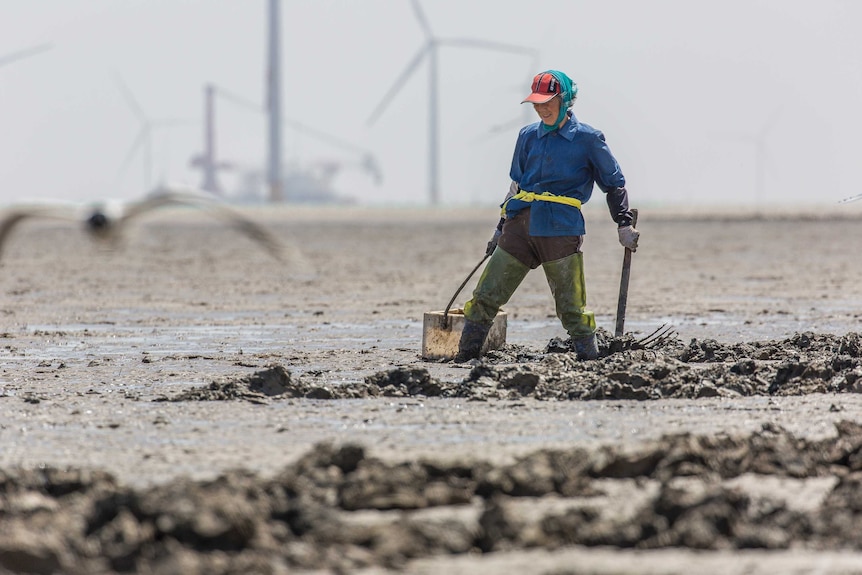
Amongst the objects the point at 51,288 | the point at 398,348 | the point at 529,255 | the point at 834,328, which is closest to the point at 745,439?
the point at 529,255

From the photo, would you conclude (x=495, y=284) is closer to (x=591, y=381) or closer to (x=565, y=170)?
(x=565, y=170)

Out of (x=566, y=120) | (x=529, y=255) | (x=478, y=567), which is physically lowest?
(x=478, y=567)

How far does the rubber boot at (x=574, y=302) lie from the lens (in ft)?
31.4

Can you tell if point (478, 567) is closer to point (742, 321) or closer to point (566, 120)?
point (566, 120)

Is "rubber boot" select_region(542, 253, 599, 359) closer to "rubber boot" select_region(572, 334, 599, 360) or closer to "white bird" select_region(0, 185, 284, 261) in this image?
"rubber boot" select_region(572, 334, 599, 360)

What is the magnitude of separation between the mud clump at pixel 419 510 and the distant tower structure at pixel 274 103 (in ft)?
230

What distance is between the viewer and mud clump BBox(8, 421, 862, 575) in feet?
15.8

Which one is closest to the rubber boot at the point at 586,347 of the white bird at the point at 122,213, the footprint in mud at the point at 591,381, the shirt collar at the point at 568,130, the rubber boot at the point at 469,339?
the footprint in mud at the point at 591,381

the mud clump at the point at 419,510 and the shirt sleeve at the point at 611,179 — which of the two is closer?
the mud clump at the point at 419,510

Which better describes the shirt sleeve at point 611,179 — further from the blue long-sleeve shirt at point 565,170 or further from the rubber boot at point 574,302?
the rubber boot at point 574,302

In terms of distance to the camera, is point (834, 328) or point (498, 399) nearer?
point (498, 399)

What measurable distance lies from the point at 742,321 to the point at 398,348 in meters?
3.58

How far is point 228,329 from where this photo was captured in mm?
12406

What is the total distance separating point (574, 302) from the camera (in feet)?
31.4
